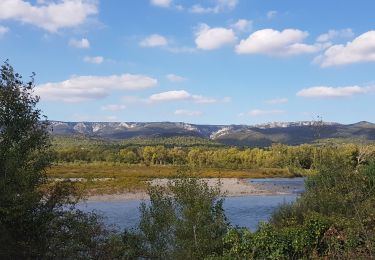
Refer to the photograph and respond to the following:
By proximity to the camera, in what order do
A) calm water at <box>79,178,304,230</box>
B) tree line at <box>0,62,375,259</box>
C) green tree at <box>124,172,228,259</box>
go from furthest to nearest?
calm water at <box>79,178,304,230</box> < green tree at <box>124,172,228,259</box> < tree line at <box>0,62,375,259</box>

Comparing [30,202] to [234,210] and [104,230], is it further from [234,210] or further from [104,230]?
[234,210]

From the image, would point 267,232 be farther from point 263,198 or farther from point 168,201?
point 263,198

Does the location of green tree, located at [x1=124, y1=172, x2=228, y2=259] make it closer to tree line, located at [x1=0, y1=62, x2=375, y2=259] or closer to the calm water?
tree line, located at [x1=0, y1=62, x2=375, y2=259]

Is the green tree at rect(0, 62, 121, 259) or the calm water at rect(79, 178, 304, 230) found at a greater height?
the green tree at rect(0, 62, 121, 259)

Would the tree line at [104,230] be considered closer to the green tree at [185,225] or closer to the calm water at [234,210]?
the green tree at [185,225]

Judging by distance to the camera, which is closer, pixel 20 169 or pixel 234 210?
pixel 20 169

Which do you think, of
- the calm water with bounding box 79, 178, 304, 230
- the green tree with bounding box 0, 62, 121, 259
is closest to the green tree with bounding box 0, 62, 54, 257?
the green tree with bounding box 0, 62, 121, 259

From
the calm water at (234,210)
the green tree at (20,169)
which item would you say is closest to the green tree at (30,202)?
the green tree at (20,169)

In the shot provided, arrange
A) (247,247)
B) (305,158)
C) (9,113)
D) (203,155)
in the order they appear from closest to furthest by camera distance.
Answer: (247,247) < (9,113) < (305,158) < (203,155)

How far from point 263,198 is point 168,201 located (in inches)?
2422

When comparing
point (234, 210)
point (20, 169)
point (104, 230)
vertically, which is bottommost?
point (234, 210)

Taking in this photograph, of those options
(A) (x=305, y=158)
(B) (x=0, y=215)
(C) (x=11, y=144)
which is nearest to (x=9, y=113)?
(C) (x=11, y=144)

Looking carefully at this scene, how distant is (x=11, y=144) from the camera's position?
2350 cm

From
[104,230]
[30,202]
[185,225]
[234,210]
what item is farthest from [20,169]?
[234,210]
